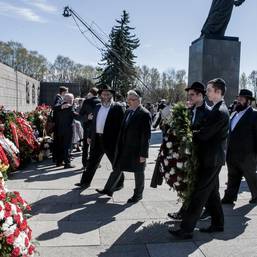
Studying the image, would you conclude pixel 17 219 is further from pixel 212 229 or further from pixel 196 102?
pixel 196 102

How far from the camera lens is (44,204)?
256 inches

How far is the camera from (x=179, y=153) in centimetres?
522

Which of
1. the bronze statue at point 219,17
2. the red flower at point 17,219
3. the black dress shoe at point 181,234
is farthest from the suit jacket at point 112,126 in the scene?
the bronze statue at point 219,17

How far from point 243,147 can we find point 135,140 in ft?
6.00

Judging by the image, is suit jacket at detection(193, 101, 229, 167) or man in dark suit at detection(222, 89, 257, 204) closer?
suit jacket at detection(193, 101, 229, 167)

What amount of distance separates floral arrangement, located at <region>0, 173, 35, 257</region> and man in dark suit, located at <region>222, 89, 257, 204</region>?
13.9 ft

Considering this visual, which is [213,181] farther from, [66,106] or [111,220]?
[66,106]

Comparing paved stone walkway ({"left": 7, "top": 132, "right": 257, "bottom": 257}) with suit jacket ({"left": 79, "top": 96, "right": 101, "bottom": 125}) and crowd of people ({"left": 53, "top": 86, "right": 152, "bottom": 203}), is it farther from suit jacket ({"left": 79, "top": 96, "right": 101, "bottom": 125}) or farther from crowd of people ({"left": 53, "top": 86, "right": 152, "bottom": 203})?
suit jacket ({"left": 79, "top": 96, "right": 101, "bottom": 125})

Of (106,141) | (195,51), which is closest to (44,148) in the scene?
(106,141)

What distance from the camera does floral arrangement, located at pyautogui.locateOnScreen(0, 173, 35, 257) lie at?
326cm

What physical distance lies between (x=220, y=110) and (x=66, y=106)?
5704 mm

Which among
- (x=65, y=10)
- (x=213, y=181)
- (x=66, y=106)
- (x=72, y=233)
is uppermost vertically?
(x=65, y=10)

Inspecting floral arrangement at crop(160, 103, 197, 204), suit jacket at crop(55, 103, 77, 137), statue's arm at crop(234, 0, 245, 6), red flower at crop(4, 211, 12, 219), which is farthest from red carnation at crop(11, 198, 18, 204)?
statue's arm at crop(234, 0, 245, 6)

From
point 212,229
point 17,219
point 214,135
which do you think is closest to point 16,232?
point 17,219
